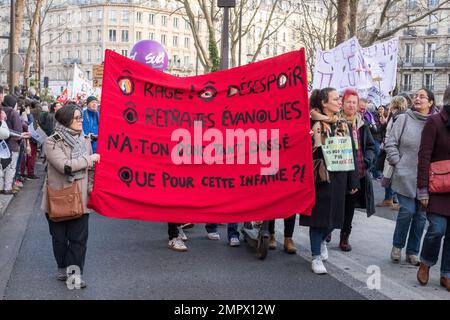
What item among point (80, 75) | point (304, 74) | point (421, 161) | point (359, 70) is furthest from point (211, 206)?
point (80, 75)

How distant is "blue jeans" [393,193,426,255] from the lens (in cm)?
677

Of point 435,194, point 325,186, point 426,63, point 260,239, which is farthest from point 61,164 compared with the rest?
point 426,63

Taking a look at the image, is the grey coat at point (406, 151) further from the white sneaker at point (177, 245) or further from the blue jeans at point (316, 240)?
the white sneaker at point (177, 245)

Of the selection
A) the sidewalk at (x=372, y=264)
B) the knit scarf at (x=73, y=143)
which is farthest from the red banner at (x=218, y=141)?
the sidewalk at (x=372, y=264)

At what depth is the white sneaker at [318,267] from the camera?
639cm

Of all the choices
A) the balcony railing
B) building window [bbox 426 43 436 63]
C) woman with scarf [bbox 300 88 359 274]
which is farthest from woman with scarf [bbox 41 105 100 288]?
building window [bbox 426 43 436 63]

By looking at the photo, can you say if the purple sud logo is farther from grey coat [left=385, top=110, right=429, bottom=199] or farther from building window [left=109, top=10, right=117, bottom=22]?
building window [left=109, top=10, right=117, bottom=22]

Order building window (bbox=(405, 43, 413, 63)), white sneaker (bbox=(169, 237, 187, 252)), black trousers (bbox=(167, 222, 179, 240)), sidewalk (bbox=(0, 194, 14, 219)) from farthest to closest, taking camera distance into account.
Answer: building window (bbox=(405, 43, 413, 63)) < sidewalk (bbox=(0, 194, 14, 219)) < black trousers (bbox=(167, 222, 179, 240)) < white sneaker (bbox=(169, 237, 187, 252))

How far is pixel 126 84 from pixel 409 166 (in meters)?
2.91

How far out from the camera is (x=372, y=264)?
692 centimetres

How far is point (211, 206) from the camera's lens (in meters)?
6.28

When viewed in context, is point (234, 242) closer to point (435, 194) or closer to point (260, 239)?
point (260, 239)

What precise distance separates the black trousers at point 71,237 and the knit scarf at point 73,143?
1.20 feet

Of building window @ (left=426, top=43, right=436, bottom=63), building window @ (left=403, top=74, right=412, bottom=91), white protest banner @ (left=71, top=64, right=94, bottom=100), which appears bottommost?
white protest banner @ (left=71, top=64, right=94, bottom=100)
